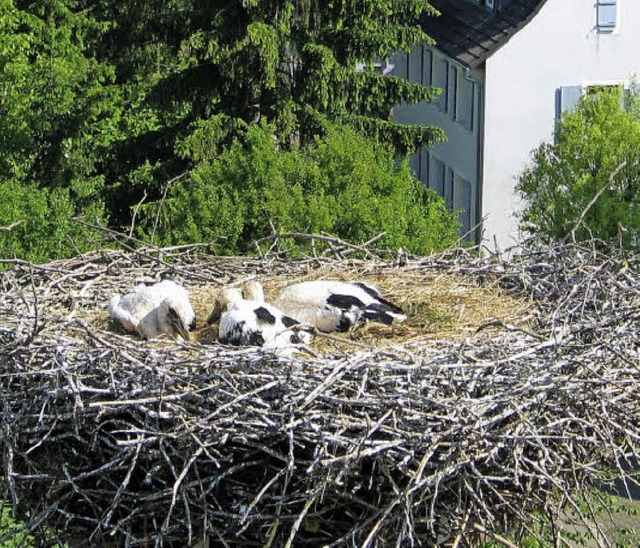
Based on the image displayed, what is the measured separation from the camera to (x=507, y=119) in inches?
932

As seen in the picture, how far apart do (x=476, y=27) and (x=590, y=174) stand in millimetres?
7404

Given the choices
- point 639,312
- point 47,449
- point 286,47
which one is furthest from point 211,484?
point 286,47

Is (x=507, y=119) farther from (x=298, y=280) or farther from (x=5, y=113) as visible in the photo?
(x=298, y=280)

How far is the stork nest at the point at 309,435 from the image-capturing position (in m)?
4.61

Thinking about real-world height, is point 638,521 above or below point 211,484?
below

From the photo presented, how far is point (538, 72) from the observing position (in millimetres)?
23234

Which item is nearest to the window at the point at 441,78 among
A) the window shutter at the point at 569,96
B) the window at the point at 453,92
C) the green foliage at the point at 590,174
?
the window at the point at 453,92

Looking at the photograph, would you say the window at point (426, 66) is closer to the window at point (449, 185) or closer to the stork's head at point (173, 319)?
the window at point (449, 185)

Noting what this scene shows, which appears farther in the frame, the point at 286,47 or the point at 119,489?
the point at 286,47

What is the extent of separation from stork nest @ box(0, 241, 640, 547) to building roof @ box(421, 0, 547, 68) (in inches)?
731

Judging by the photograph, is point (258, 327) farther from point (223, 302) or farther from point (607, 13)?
point (607, 13)

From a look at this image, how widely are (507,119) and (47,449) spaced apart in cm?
1947

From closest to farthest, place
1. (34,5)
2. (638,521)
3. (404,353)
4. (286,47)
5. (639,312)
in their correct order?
(404,353)
(639,312)
(638,521)
(286,47)
(34,5)

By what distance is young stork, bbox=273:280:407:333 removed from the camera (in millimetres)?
5875
